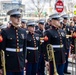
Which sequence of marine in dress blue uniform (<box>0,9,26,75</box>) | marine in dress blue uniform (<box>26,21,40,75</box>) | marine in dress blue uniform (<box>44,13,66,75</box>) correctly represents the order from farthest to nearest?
marine in dress blue uniform (<box>26,21,40,75</box>), marine in dress blue uniform (<box>44,13,66,75</box>), marine in dress blue uniform (<box>0,9,26,75</box>)

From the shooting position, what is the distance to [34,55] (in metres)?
7.47

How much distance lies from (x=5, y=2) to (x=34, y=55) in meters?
62.8

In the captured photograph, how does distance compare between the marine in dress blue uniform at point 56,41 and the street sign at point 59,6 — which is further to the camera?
the street sign at point 59,6

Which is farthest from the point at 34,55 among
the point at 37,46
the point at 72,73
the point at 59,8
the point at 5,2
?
the point at 5,2

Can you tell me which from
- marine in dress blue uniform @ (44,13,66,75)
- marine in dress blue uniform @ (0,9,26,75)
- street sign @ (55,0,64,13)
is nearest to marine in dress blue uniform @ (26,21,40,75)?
marine in dress blue uniform @ (44,13,66,75)

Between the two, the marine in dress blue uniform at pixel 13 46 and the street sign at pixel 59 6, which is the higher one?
the street sign at pixel 59 6

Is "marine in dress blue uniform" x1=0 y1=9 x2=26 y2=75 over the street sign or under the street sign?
under

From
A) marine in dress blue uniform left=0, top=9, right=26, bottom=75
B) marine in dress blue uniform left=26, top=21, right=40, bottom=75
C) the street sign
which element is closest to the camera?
marine in dress blue uniform left=0, top=9, right=26, bottom=75

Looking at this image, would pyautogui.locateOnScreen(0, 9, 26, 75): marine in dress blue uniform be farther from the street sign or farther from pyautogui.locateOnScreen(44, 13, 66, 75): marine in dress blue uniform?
the street sign

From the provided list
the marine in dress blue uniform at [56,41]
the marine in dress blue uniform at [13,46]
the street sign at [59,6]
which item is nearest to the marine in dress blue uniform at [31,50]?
the marine in dress blue uniform at [56,41]

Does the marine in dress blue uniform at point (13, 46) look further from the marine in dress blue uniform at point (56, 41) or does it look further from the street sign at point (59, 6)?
the street sign at point (59, 6)

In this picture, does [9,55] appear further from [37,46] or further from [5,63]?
[37,46]

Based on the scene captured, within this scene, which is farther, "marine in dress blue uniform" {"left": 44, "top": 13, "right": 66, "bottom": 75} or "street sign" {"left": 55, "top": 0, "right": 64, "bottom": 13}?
"street sign" {"left": 55, "top": 0, "right": 64, "bottom": 13}

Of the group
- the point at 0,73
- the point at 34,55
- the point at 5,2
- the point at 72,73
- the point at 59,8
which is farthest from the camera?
the point at 5,2
